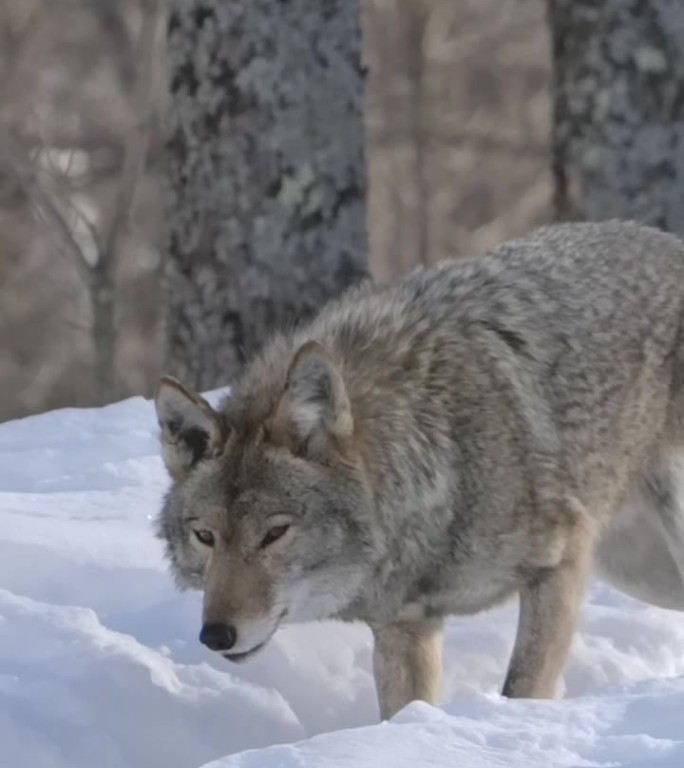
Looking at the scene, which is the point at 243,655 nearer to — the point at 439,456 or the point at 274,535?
the point at 274,535

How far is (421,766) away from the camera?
11.2 ft

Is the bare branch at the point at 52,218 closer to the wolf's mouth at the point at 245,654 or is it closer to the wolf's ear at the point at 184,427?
the wolf's ear at the point at 184,427

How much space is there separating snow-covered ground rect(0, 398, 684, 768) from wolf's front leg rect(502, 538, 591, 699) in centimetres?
25

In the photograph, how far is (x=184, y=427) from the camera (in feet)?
16.3

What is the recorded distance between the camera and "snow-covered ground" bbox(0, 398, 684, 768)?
11.6 feet

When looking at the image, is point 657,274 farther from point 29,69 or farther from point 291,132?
point 29,69

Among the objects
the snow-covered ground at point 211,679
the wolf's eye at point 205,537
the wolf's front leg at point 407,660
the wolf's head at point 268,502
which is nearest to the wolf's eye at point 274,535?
the wolf's head at point 268,502

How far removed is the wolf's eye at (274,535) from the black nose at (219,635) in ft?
0.81

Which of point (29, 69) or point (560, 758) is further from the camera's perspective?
point (29, 69)

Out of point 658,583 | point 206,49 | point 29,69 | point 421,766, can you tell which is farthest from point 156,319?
point 421,766

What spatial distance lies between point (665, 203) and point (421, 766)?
4.80 m

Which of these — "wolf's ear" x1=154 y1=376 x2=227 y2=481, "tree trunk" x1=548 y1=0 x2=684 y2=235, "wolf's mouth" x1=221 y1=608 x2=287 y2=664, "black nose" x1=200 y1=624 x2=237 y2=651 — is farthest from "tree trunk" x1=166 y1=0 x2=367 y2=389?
"black nose" x1=200 y1=624 x2=237 y2=651

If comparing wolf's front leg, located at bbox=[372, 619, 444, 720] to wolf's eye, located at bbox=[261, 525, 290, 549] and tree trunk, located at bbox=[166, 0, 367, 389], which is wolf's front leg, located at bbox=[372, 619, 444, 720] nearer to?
wolf's eye, located at bbox=[261, 525, 290, 549]

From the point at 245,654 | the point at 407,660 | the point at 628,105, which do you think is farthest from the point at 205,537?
the point at 628,105
